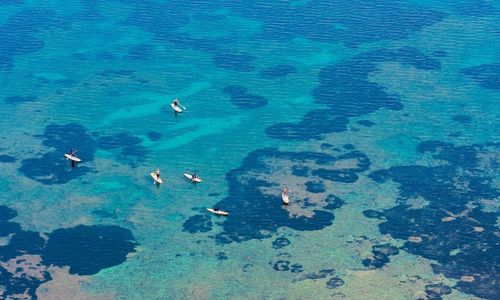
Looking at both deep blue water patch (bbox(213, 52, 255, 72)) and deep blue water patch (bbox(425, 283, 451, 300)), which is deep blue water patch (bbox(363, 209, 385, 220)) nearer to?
deep blue water patch (bbox(425, 283, 451, 300))

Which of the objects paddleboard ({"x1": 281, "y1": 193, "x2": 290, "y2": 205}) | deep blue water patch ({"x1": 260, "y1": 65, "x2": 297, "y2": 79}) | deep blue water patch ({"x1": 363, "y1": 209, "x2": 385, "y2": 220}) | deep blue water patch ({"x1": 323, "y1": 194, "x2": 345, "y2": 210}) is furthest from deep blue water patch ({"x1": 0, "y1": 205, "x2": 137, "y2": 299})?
deep blue water patch ({"x1": 260, "y1": 65, "x2": 297, "y2": 79})

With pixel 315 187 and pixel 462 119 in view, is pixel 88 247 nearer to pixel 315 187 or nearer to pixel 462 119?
pixel 315 187

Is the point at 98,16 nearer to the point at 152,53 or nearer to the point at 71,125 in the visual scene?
the point at 152,53

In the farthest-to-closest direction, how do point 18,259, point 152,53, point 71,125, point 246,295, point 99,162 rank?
point 152,53 → point 71,125 → point 99,162 → point 18,259 → point 246,295

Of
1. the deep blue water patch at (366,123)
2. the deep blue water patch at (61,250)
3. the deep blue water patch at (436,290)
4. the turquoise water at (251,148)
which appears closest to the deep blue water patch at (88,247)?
the deep blue water patch at (61,250)

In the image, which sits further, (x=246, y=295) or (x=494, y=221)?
(x=494, y=221)

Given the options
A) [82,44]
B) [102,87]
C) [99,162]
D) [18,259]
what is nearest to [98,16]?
[82,44]

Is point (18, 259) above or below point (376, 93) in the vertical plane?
below
